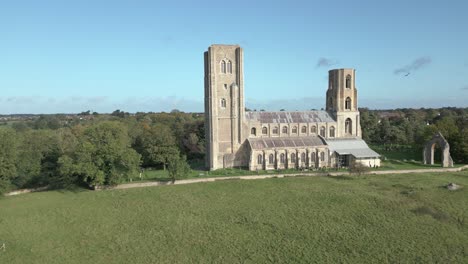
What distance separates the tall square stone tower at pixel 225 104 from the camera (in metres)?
44.7

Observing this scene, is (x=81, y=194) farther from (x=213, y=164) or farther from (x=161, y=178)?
(x=213, y=164)

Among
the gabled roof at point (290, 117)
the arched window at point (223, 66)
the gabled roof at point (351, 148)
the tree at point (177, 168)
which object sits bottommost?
the tree at point (177, 168)

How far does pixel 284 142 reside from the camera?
4553cm

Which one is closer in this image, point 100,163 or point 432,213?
point 432,213

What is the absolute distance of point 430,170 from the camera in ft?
135

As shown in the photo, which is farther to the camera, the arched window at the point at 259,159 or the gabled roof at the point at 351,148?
the gabled roof at the point at 351,148

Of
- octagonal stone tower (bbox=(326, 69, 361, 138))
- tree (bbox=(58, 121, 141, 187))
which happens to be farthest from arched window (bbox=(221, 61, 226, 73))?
octagonal stone tower (bbox=(326, 69, 361, 138))

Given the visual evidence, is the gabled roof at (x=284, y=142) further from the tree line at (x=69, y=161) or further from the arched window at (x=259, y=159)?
the tree line at (x=69, y=161)

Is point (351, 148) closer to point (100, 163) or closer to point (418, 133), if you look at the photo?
point (418, 133)

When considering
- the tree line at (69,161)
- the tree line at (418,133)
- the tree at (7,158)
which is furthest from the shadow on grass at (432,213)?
the tree at (7,158)

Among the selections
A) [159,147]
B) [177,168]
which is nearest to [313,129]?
[159,147]

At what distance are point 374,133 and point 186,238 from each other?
58260 millimetres

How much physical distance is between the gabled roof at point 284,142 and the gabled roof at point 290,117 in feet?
9.31

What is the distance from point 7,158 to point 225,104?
24507 mm
